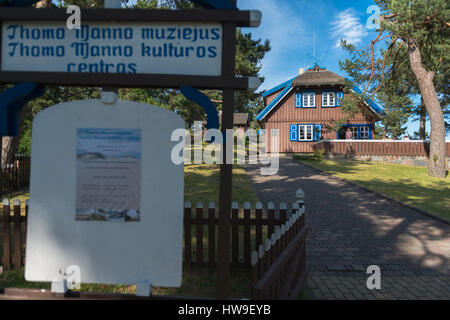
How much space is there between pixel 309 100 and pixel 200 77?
26495mm

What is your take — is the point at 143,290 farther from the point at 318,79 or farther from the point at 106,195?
the point at 318,79

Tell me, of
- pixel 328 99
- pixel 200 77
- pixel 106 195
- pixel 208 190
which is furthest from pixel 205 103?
pixel 328 99

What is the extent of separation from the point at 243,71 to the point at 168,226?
18349 millimetres

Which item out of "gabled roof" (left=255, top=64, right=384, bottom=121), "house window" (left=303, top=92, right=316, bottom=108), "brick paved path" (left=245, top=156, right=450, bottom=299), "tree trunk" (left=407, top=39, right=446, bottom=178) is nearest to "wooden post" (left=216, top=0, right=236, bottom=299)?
"brick paved path" (left=245, top=156, right=450, bottom=299)

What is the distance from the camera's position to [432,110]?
16.9m

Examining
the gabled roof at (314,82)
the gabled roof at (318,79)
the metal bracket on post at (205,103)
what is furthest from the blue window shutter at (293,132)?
the metal bracket on post at (205,103)

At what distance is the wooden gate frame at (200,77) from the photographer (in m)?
2.66

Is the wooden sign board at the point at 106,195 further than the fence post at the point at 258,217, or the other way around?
the fence post at the point at 258,217

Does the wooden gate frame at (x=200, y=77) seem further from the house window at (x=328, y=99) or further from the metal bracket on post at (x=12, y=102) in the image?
the house window at (x=328, y=99)

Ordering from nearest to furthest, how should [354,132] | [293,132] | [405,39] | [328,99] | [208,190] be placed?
1. [208,190]
2. [405,39]
3. [354,132]
4. [328,99]
5. [293,132]

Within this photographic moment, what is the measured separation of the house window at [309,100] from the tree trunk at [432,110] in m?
10.8

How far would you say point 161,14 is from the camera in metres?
2.69

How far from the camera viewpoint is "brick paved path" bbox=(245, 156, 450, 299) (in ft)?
12.4
